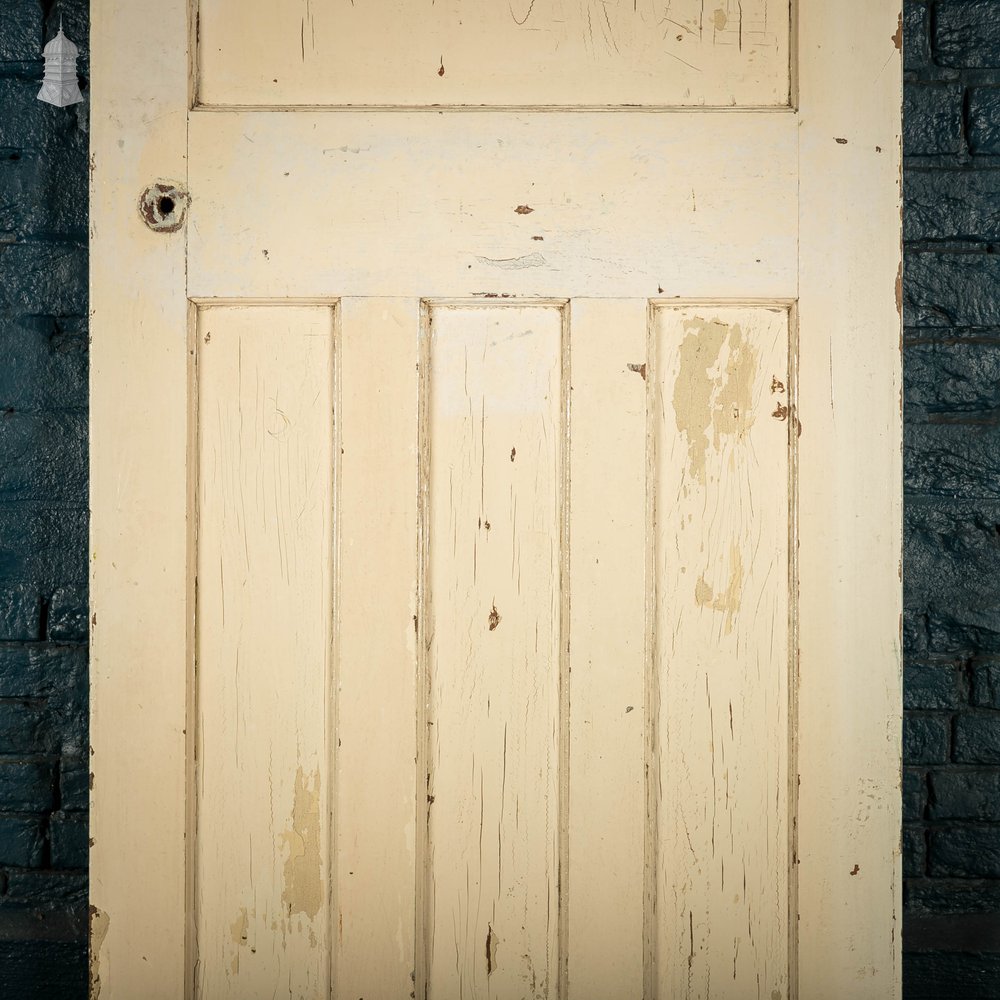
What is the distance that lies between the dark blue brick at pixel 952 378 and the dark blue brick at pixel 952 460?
0.02 metres

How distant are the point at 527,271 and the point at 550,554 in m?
0.33

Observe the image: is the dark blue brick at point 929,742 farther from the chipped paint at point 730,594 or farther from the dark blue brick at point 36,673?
the dark blue brick at point 36,673

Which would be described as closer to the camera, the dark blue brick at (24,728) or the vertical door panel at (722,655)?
the vertical door panel at (722,655)

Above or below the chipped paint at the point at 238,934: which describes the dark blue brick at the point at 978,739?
above

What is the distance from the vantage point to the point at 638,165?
95cm

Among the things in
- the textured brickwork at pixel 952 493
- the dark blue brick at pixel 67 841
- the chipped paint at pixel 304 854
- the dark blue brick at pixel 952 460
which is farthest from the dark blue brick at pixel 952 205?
the dark blue brick at pixel 67 841

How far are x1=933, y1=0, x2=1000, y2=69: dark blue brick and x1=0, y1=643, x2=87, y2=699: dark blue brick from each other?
1.48 m

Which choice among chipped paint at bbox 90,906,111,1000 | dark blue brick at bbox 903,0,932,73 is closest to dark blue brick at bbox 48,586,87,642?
chipped paint at bbox 90,906,111,1000

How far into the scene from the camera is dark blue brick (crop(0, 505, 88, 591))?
1146 mm

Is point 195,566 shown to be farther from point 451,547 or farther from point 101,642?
point 451,547

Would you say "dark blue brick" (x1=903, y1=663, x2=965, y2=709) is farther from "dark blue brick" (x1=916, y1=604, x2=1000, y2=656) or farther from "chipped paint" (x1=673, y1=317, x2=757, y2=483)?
"chipped paint" (x1=673, y1=317, x2=757, y2=483)

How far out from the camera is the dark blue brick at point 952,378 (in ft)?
3.69

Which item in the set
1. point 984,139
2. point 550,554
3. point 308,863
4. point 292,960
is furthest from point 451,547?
point 984,139

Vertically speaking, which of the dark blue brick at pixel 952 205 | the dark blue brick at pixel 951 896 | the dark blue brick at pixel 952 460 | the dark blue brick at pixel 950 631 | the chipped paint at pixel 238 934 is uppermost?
the dark blue brick at pixel 952 205
